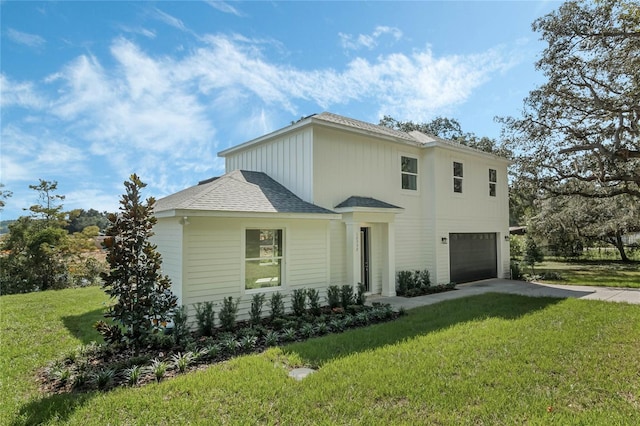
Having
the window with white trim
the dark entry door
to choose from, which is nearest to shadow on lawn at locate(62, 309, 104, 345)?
the window with white trim

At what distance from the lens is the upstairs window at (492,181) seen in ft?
51.6

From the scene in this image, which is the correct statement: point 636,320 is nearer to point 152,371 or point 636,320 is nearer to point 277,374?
point 277,374

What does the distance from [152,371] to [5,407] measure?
159 cm

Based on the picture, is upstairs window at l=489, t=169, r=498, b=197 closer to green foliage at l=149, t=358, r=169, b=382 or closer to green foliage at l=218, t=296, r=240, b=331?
green foliage at l=218, t=296, r=240, b=331

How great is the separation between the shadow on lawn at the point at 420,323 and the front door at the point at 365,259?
2.47m

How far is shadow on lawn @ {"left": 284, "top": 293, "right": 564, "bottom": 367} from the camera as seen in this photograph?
19.1ft

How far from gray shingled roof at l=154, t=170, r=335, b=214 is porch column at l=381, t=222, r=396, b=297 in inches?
104

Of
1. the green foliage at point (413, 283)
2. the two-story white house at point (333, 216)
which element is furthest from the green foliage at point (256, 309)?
the green foliage at point (413, 283)

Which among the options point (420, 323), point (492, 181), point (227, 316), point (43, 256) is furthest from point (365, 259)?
point (43, 256)

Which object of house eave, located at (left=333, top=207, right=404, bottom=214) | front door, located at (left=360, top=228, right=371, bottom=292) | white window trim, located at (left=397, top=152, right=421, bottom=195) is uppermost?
white window trim, located at (left=397, top=152, right=421, bottom=195)

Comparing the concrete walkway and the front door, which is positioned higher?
the front door

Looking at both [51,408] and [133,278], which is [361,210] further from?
[51,408]

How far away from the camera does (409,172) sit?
1300 centimetres

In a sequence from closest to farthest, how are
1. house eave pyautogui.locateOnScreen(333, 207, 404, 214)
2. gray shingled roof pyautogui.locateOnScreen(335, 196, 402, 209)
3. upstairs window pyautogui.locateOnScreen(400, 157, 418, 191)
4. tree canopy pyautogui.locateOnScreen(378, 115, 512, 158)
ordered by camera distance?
house eave pyautogui.locateOnScreen(333, 207, 404, 214), gray shingled roof pyautogui.locateOnScreen(335, 196, 402, 209), upstairs window pyautogui.locateOnScreen(400, 157, 418, 191), tree canopy pyautogui.locateOnScreen(378, 115, 512, 158)
